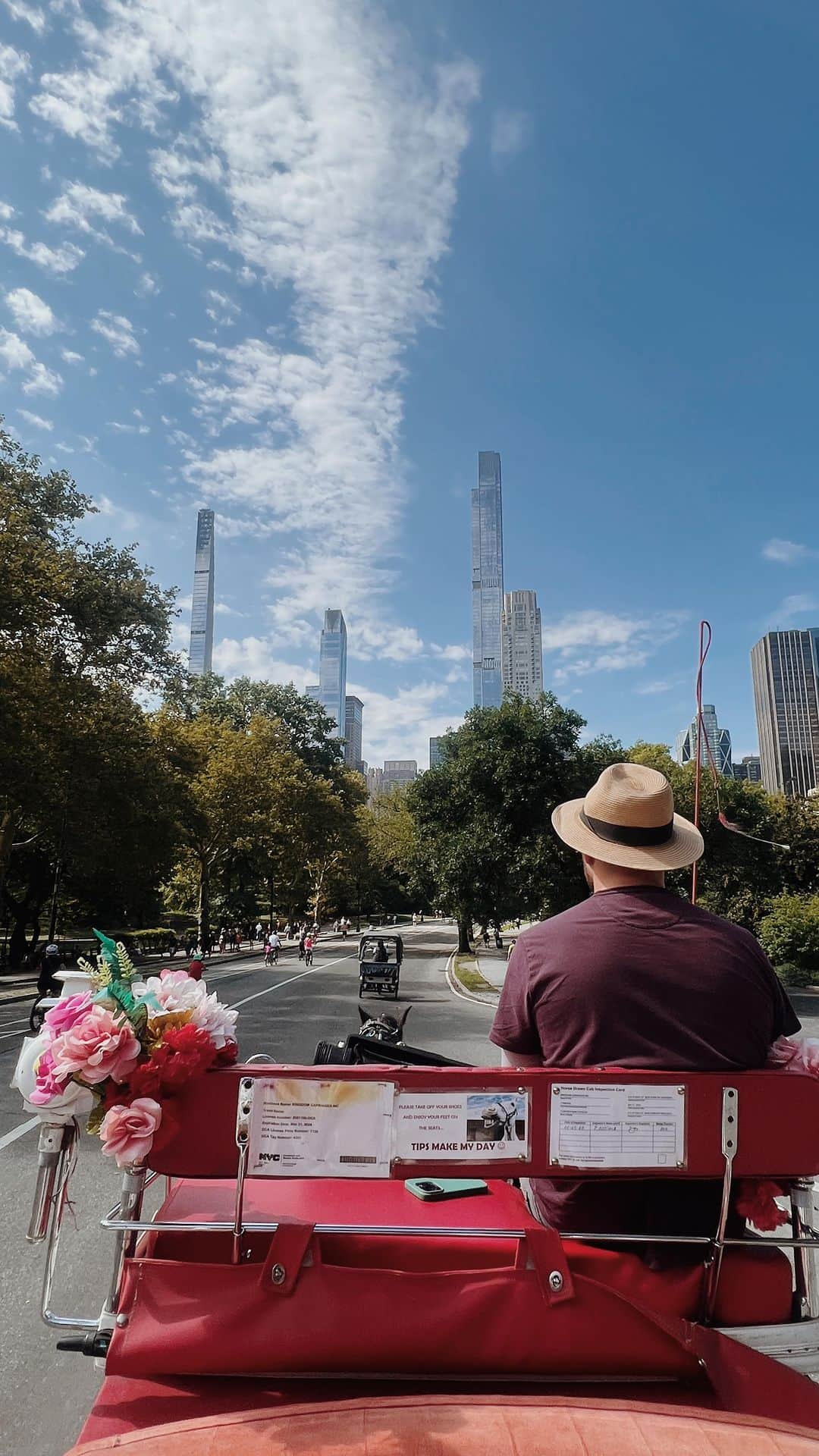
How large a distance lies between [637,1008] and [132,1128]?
1287 millimetres

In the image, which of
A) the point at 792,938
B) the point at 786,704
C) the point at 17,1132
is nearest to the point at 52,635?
the point at 17,1132

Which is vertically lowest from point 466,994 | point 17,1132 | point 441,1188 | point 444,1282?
point 466,994

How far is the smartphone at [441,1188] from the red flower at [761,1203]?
0.80 meters

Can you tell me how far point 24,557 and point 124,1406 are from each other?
18.5m

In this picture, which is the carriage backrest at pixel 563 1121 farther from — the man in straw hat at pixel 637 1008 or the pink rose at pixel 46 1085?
the pink rose at pixel 46 1085

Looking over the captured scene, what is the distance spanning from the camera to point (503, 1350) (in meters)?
1.85

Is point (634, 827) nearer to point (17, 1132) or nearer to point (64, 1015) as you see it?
point (64, 1015)

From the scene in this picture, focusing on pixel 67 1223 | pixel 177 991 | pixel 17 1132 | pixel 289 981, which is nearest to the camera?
pixel 177 991

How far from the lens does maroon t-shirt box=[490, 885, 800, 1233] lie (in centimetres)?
224

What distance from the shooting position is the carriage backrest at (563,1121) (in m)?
2.04

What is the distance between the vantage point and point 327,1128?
2035 mm

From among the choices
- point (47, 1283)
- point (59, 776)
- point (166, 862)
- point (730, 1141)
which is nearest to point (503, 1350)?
point (730, 1141)

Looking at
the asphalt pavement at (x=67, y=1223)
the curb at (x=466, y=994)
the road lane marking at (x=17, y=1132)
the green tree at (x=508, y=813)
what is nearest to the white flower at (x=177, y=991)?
the asphalt pavement at (x=67, y=1223)

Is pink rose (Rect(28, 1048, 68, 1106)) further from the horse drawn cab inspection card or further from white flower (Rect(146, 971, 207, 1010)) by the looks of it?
the horse drawn cab inspection card
